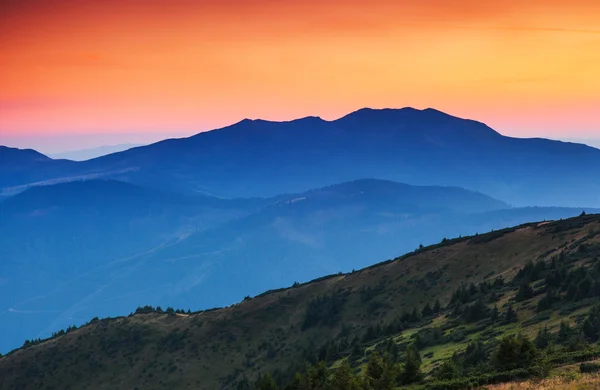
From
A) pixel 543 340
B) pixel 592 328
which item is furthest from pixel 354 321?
pixel 592 328

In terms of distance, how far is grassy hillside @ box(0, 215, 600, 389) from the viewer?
4850cm

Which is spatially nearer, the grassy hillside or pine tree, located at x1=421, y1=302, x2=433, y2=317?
the grassy hillside

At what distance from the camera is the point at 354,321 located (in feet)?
255

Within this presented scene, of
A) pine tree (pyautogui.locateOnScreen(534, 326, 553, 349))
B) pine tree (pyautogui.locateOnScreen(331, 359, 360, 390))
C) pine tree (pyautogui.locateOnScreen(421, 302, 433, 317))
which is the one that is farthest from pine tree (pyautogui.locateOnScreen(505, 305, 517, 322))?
pine tree (pyautogui.locateOnScreen(331, 359, 360, 390))

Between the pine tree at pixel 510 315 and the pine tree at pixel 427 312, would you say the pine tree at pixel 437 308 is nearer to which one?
the pine tree at pixel 427 312

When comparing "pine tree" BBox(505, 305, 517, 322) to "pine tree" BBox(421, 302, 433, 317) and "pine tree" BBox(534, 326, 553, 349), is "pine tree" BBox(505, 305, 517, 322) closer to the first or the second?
"pine tree" BBox(534, 326, 553, 349)

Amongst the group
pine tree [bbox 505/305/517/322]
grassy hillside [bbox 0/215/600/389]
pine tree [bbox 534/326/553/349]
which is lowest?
grassy hillside [bbox 0/215/600/389]

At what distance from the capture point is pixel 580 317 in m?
39.2

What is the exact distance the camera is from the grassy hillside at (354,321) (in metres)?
48.5

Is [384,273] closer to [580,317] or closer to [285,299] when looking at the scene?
[285,299]

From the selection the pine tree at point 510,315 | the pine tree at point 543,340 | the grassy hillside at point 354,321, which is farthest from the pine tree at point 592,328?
the pine tree at point 510,315

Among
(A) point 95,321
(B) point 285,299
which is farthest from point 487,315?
(A) point 95,321

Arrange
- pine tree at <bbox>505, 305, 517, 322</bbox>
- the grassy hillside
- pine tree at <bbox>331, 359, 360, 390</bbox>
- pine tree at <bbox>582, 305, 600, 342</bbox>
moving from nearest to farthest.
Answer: pine tree at <bbox>331, 359, 360, 390</bbox>, pine tree at <bbox>582, 305, 600, 342</bbox>, pine tree at <bbox>505, 305, 517, 322</bbox>, the grassy hillside

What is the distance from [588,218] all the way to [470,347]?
51.7m
